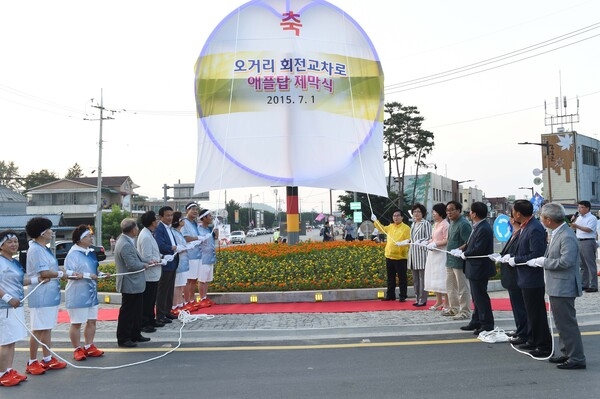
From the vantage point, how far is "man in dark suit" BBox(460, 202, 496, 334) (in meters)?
7.37

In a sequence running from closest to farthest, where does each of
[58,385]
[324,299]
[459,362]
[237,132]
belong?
1. [58,385]
2. [459,362]
3. [324,299]
4. [237,132]

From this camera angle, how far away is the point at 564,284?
5766 millimetres

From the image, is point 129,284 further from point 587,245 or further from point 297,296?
point 587,245

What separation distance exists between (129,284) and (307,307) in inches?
140

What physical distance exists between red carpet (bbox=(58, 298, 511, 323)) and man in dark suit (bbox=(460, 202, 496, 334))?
191 cm

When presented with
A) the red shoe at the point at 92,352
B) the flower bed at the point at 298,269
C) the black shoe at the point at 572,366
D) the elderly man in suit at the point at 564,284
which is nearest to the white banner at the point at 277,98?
the flower bed at the point at 298,269

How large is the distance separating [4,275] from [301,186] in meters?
9.15

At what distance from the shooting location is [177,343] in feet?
24.8

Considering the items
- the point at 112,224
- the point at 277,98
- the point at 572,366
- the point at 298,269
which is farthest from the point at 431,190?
the point at 572,366

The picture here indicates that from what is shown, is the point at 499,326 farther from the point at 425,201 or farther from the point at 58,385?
the point at 425,201

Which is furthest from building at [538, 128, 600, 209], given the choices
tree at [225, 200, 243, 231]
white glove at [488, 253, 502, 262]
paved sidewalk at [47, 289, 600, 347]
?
tree at [225, 200, 243, 231]

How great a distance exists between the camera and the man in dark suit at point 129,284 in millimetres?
7273

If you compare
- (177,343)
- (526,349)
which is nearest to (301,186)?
(177,343)

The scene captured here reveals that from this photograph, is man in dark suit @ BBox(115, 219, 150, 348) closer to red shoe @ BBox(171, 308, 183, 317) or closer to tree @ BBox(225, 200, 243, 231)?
red shoe @ BBox(171, 308, 183, 317)
